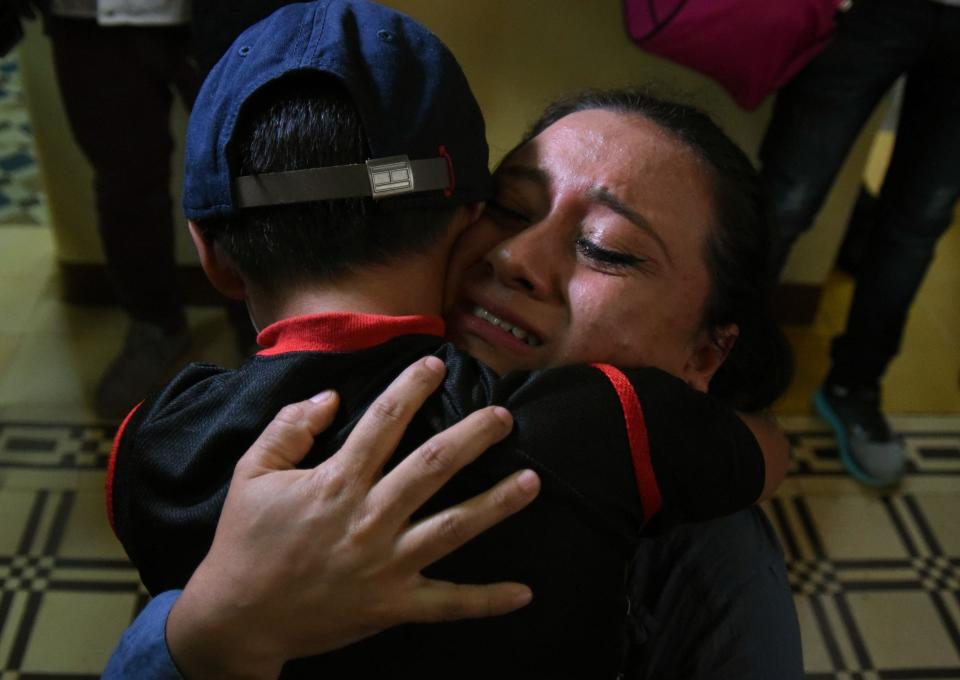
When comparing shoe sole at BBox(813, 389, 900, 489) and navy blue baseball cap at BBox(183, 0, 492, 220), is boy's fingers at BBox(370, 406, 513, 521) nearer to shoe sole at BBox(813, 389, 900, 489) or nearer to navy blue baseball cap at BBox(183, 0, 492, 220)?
navy blue baseball cap at BBox(183, 0, 492, 220)

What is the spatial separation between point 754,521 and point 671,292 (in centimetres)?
33

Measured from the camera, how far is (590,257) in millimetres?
877

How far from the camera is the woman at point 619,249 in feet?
2.82

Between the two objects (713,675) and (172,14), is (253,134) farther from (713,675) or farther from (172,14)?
(172,14)

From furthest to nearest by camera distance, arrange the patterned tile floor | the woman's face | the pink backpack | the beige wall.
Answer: the beige wall
the patterned tile floor
the pink backpack
the woman's face

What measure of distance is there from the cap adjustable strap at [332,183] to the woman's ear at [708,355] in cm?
42

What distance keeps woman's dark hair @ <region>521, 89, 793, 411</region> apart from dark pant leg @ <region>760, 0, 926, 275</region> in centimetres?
39

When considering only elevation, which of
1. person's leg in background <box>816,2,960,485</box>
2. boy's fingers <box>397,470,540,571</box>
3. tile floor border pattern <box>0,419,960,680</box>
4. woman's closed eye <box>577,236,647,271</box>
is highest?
woman's closed eye <box>577,236,647,271</box>

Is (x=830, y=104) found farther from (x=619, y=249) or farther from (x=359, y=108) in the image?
(x=359, y=108)

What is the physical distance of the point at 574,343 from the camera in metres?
0.85

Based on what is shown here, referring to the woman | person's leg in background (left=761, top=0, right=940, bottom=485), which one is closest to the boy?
the woman

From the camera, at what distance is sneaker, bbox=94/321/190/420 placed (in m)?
2.00

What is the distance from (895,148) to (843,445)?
26.6 inches

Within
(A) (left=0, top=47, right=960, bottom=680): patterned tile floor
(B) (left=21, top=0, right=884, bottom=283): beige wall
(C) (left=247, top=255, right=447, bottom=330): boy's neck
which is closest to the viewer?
(C) (left=247, top=255, right=447, bottom=330): boy's neck
